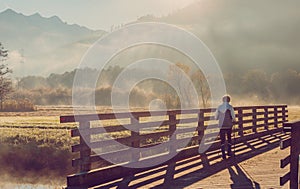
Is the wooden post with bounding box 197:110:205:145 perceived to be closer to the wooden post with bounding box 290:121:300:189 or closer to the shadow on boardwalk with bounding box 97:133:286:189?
the shadow on boardwalk with bounding box 97:133:286:189

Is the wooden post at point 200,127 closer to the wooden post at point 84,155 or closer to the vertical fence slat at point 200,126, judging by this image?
the vertical fence slat at point 200,126

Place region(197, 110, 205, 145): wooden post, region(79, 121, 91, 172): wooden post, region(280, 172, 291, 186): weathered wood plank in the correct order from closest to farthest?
1. region(280, 172, 291, 186): weathered wood plank
2. region(79, 121, 91, 172): wooden post
3. region(197, 110, 205, 145): wooden post

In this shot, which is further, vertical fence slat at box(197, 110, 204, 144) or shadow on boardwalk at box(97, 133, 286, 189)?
vertical fence slat at box(197, 110, 204, 144)

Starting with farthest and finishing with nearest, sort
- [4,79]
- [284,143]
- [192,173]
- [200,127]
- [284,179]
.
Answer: [4,79]
[200,127]
[192,173]
[284,179]
[284,143]

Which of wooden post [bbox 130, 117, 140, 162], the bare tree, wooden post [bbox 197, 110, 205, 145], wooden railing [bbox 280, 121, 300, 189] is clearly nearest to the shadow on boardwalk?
wooden post [bbox 130, 117, 140, 162]

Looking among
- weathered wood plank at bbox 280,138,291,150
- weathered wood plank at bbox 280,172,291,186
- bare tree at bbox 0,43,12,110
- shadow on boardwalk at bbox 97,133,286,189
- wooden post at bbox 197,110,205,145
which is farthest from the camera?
bare tree at bbox 0,43,12,110

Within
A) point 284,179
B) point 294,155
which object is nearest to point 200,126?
point 294,155

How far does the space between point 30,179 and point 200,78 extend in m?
62.9

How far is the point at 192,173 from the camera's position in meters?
10.1

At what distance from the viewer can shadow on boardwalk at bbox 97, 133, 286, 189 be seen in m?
8.70

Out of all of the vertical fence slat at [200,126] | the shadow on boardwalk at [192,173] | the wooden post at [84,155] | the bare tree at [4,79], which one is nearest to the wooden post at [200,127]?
the vertical fence slat at [200,126]

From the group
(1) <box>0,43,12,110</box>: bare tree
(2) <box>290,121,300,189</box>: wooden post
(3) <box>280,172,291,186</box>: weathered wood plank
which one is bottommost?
(3) <box>280,172,291,186</box>: weathered wood plank

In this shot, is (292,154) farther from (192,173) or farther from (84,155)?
(84,155)

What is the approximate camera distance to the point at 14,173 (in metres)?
23.0
